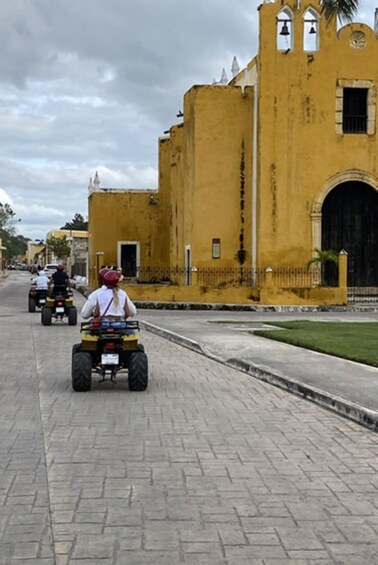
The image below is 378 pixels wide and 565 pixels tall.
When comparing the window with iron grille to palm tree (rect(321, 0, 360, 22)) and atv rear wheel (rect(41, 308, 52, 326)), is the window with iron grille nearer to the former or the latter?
atv rear wheel (rect(41, 308, 52, 326))

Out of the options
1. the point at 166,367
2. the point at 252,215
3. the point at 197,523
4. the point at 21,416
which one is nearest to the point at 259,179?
the point at 252,215

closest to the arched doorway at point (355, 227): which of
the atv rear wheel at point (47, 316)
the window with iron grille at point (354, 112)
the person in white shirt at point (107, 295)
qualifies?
the window with iron grille at point (354, 112)

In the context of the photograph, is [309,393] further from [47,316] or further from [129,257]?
[129,257]

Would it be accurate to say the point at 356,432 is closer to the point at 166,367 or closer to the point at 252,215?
the point at 166,367

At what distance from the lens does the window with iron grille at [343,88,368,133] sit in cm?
3316

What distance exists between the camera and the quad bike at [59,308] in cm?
2139

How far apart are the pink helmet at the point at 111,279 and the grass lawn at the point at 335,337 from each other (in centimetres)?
452

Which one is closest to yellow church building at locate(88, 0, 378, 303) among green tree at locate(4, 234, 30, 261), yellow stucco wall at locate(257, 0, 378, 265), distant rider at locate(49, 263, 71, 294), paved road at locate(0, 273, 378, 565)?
yellow stucco wall at locate(257, 0, 378, 265)

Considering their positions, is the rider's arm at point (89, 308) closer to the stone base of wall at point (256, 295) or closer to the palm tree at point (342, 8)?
the palm tree at point (342, 8)

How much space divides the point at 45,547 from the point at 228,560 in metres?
1.06

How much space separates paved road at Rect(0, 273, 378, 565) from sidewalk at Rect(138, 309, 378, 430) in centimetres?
24

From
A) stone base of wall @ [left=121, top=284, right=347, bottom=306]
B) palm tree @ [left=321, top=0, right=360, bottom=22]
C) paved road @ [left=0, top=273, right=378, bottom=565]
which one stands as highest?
palm tree @ [left=321, top=0, right=360, bottom=22]

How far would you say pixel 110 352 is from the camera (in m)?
10.0

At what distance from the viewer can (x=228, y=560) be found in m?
4.32
